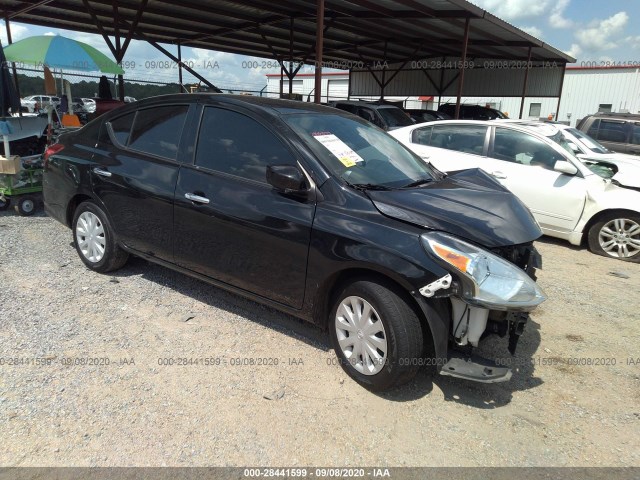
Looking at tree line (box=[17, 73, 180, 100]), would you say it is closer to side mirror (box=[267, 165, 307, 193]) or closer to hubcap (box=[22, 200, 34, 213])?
hubcap (box=[22, 200, 34, 213])

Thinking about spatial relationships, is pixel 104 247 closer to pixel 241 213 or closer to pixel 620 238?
pixel 241 213

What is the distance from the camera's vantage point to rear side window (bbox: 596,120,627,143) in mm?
11055

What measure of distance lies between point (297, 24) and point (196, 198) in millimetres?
13170

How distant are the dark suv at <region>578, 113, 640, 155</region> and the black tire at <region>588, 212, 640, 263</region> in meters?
6.33

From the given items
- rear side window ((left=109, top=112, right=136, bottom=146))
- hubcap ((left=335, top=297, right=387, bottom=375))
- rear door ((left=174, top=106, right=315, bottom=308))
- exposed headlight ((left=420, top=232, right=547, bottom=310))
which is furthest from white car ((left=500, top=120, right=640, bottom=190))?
rear side window ((left=109, top=112, right=136, bottom=146))

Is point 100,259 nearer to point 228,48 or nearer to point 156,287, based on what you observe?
point 156,287

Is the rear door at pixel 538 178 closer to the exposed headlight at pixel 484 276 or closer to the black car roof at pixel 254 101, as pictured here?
the black car roof at pixel 254 101

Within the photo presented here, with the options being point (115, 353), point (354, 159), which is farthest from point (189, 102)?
point (115, 353)

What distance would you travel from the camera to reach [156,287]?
167 inches

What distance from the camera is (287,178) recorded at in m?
2.91

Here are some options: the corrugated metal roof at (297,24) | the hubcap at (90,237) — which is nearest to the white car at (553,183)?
the hubcap at (90,237)

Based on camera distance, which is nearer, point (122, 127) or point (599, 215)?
point (122, 127)

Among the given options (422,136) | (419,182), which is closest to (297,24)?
(422,136)

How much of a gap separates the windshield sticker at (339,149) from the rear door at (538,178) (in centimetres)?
377
